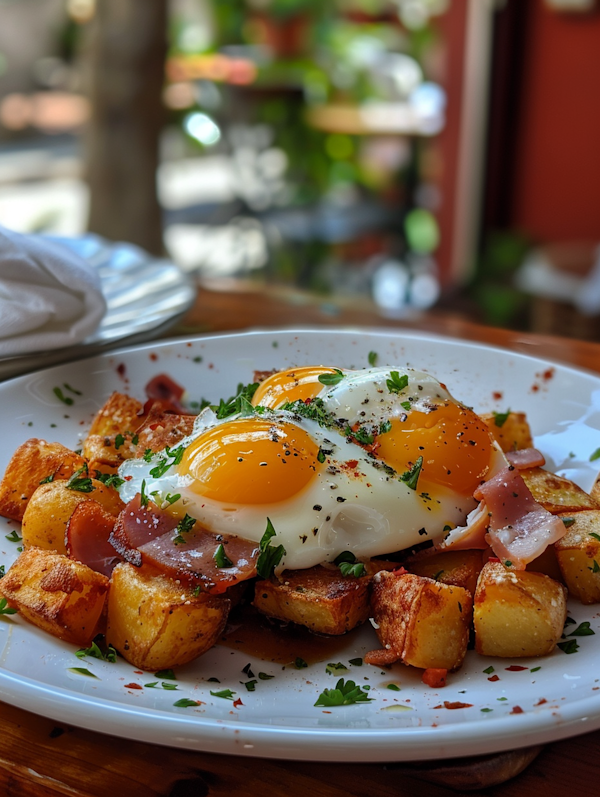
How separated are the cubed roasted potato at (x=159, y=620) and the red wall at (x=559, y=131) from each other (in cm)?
565

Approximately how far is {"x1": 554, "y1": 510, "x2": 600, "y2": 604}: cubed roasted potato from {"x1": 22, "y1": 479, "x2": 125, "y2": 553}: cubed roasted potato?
67 cm

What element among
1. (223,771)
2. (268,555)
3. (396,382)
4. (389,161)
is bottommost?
(389,161)

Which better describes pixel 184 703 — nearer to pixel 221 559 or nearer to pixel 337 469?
pixel 221 559

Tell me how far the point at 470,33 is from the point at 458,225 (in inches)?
55.6

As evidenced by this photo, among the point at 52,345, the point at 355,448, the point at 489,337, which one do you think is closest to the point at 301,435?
the point at 355,448

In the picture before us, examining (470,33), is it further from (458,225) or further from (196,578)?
(196,578)

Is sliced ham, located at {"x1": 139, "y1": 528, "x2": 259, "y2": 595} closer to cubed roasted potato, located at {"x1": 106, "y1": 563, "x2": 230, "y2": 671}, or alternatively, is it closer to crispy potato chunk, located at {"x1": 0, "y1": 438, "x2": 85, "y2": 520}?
cubed roasted potato, located at {"x1": 106, "y1": 563, "x2": 230, "y2": 671}

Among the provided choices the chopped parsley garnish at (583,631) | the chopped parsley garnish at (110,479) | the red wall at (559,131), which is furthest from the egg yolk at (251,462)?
the red wall at (559,131)

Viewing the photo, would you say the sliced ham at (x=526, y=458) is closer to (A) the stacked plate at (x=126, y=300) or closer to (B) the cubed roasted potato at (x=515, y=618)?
(B) the cubed roasted potato at (x=515, y=618)

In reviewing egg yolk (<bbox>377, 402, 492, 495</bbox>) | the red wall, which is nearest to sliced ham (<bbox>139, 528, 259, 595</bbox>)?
egg yolk (<bbox>377, 402, 492, 495</bbox>)

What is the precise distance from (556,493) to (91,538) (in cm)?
74

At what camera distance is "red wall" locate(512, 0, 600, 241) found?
18.9 feet

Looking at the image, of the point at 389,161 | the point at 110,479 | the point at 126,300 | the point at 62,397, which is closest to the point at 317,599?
the point at 110,479

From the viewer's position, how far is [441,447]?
133 cm
